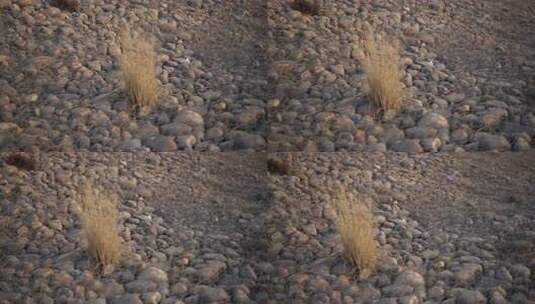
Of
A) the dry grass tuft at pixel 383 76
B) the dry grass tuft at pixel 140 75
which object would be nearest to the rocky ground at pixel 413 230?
the dry grass tuft at pixel 383 76

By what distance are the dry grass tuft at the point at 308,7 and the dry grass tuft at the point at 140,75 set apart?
1091 millimetres

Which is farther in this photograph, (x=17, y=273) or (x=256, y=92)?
(x=256, y=92)

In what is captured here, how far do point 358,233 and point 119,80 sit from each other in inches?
86.2

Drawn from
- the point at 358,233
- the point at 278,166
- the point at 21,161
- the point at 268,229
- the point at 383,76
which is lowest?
the point at 21,161

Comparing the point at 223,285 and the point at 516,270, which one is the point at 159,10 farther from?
the point at 516,270

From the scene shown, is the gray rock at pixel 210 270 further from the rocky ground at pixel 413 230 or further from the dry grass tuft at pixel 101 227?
the dry grass tuft at pixel 101 227

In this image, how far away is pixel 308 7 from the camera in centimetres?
902

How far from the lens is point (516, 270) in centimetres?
690

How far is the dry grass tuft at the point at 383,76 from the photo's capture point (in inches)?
323

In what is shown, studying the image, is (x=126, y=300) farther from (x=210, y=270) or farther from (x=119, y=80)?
(x=119, y=80)

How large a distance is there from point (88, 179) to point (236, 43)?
1.60 metres

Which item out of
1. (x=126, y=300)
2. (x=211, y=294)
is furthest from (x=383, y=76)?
(x=126, y=300)

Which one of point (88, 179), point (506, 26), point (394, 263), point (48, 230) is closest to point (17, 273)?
point (48, 230)

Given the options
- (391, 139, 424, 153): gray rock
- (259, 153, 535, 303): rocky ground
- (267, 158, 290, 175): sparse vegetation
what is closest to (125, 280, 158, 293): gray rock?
(259, 153, 535, 303): rocky ground
